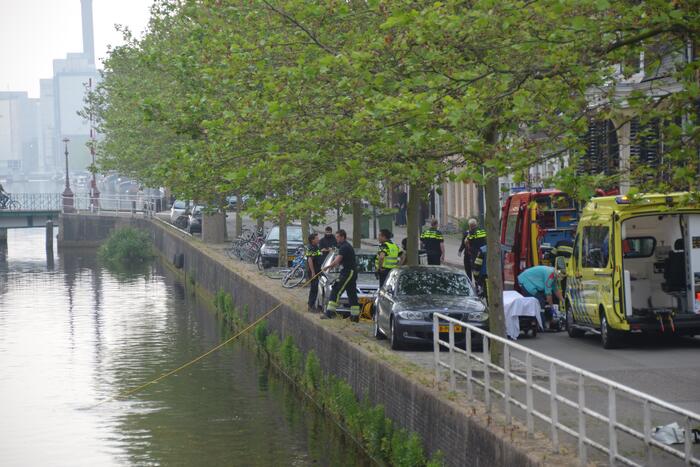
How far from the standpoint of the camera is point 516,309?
2358 centimetres

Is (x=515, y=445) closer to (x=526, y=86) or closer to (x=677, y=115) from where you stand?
(x=677, y=115)

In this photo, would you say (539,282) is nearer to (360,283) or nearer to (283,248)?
(360,283)

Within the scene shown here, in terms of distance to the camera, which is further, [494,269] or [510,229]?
[510,229]

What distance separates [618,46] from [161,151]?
1827 inches

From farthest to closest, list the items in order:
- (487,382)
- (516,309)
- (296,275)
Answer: (296,275), (516,309), (487,382)

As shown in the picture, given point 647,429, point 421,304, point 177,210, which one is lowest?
point 647,429

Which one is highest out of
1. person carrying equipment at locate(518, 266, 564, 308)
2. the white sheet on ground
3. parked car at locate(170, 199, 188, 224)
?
parked car at locate(170, 199, 188, 224)

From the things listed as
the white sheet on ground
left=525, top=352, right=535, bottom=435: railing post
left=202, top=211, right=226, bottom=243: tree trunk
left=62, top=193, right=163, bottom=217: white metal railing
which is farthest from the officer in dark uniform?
left=62, top=193, right=163, bottom=217: white metal railing

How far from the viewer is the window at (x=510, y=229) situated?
30.5m

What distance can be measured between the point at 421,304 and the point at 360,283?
5643 millimetres

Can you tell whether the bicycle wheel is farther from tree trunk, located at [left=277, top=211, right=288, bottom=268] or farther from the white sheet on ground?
the white sheet on ground

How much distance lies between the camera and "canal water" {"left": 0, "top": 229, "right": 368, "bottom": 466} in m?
20.8

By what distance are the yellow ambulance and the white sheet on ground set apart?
2.48 ft

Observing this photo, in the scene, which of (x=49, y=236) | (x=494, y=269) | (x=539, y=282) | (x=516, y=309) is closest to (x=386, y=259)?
(x=539, y=282)
